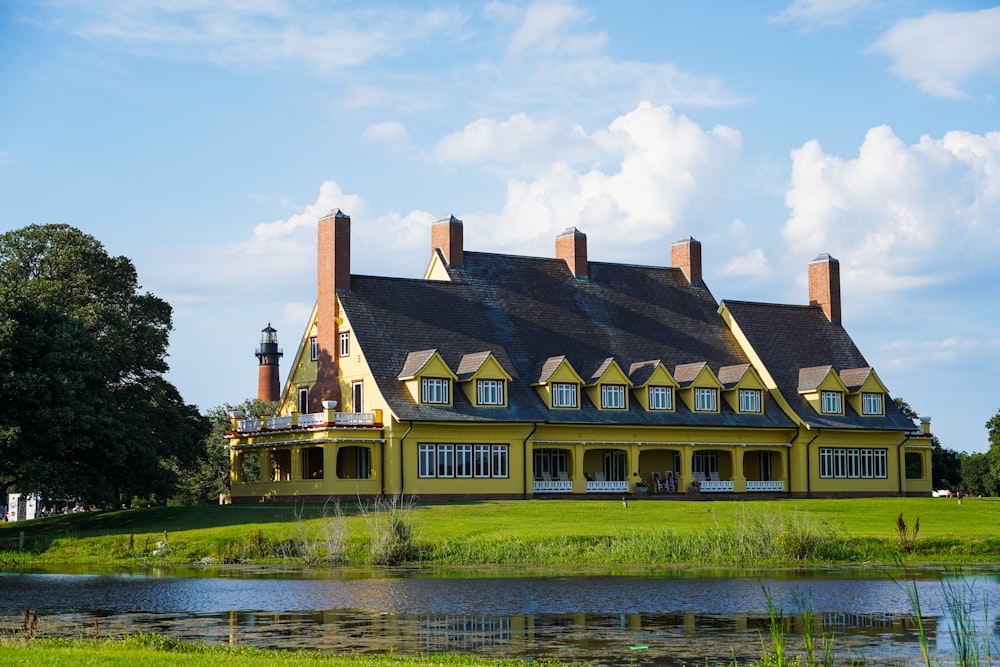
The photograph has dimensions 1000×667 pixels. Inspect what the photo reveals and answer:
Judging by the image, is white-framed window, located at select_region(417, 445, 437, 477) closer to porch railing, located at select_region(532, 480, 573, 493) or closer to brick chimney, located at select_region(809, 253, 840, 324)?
porch railing, located at select_region(532, 480, 573, 493)

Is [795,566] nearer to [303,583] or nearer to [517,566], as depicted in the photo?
[517,566]

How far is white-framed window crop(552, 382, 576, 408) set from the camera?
197 feet

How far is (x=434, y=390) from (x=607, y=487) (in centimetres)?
942

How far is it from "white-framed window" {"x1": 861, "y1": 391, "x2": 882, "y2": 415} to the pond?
34877mm

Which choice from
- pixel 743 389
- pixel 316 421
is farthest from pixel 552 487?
pixel 743 389

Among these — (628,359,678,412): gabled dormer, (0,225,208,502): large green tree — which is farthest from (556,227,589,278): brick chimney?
(0,225,208,502): large green tree

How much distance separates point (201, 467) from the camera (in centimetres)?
8312

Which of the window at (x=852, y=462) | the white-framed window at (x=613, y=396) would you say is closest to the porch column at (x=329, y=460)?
the white-framed window at (x=613, y=396)

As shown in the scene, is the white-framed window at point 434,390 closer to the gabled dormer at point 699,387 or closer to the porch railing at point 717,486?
the gabled dormer at point 699,387

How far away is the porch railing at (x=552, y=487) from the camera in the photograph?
59531 mm

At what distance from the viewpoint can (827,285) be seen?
72.8 meters

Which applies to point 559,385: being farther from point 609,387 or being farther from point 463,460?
point 463,460

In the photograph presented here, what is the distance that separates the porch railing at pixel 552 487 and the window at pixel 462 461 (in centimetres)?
171

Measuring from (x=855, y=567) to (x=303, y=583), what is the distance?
1377cm
